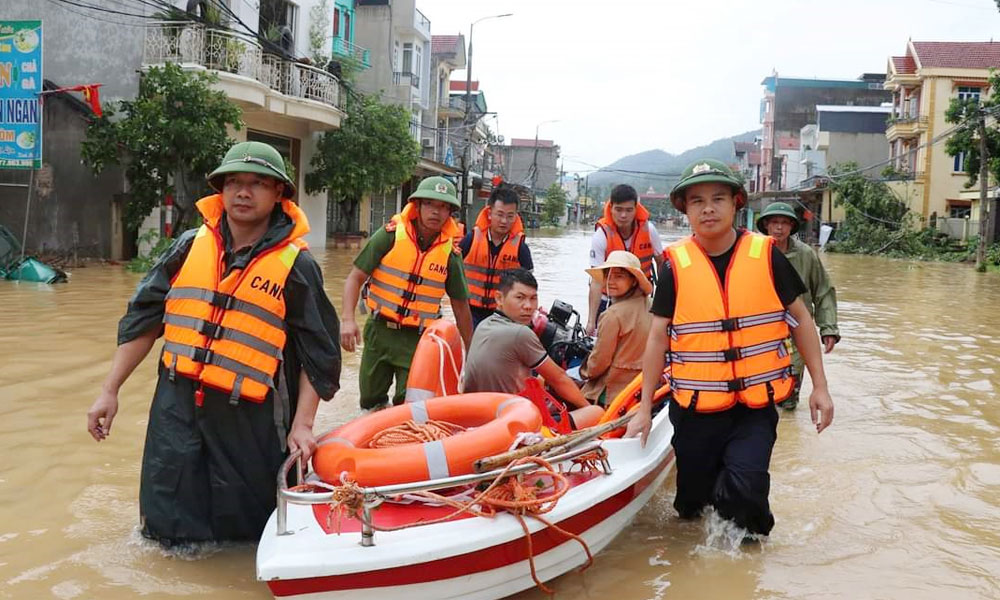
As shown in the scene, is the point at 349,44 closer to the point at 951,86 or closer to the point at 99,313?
the point at 99,313

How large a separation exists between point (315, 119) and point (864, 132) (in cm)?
3956

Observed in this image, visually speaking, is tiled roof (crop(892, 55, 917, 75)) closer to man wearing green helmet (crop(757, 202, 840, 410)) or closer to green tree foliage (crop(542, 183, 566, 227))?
green tree foliage (crop(542, 183, 566, 227))

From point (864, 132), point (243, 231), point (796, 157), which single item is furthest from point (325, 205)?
point (796, 157)

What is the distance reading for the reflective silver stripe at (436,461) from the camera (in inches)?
140

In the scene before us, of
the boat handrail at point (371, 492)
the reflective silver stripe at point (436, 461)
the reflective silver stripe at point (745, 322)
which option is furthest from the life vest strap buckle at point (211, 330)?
the reflective silver stripe at point (745, 322)

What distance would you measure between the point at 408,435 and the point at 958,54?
43204 millimetres

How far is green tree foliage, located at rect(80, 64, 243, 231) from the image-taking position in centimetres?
1504

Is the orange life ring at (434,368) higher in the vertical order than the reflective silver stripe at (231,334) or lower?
lower

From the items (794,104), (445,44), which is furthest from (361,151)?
(794,104)

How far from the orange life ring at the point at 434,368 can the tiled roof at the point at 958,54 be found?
4035 centimetres

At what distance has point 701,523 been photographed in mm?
4684

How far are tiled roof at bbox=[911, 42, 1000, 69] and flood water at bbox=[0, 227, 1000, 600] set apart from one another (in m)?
34.2

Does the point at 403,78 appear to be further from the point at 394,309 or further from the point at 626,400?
the point at 626,400

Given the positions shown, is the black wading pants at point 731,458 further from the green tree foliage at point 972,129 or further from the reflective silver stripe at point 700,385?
the green tree foliage at point 972,129
